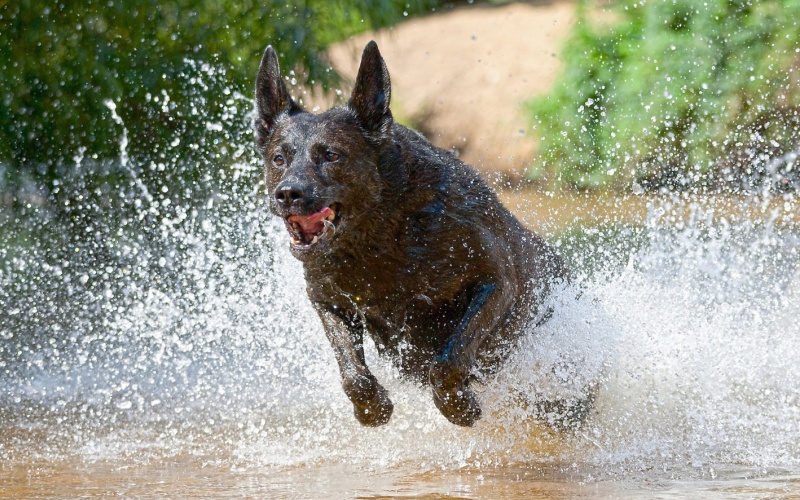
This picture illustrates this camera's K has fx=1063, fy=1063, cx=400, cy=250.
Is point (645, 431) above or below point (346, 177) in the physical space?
below

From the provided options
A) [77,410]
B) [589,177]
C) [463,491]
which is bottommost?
[463,491]

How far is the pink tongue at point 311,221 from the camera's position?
4270mm

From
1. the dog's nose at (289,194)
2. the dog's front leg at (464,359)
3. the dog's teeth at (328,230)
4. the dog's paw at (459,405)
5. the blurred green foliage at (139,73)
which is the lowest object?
the dog's paw at (459,405)

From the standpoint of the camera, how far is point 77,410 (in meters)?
5.98

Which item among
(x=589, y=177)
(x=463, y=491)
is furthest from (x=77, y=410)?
(x=589, y=177)

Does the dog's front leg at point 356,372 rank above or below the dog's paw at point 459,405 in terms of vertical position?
above

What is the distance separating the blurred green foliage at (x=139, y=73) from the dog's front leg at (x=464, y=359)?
5063 mm

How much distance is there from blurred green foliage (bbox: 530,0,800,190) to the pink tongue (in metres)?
7.24

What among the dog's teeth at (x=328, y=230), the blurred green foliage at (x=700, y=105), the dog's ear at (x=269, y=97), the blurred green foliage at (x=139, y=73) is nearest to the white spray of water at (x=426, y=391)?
the dog's teeth at (x=328, y=230)

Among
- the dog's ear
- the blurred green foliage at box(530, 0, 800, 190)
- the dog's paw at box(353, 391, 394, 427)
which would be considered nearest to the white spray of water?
the dog's paw at box(353, 391, 394, 427)

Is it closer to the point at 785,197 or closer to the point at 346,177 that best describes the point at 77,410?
the point at 346,177

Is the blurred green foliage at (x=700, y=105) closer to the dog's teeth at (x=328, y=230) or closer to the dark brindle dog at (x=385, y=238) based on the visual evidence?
the dark brindle dog at (x=385, y=238)

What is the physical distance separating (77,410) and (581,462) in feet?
9.51

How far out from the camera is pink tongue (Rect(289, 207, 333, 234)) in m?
4.27
